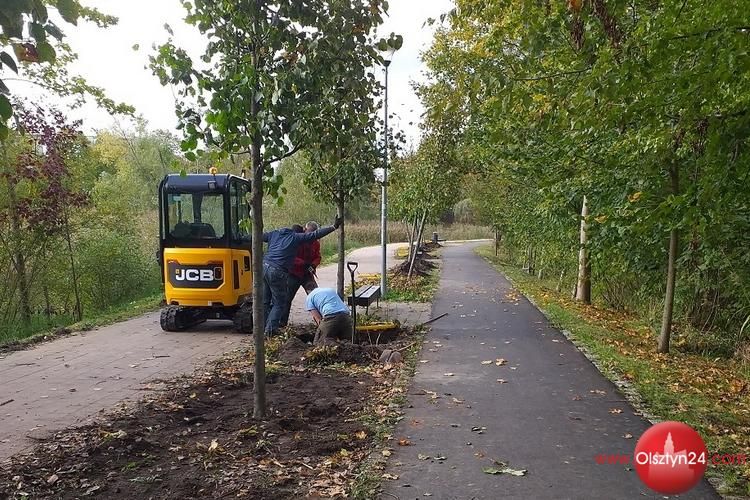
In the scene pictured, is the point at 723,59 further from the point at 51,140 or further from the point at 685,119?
the point at 51,140

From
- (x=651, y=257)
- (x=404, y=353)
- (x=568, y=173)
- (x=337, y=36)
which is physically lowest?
(x=404, y=353)

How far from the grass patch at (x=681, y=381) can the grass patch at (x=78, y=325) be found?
8627mm

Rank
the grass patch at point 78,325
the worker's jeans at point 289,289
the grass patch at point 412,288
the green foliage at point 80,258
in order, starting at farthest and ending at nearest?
the grass patch at point 412,288 → the green foliage at point 80,258 → the worker's jeans at point 289,289 → the grass patch at point 78,325

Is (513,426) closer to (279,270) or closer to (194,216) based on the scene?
(279,270)

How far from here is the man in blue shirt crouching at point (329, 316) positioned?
9.19 m

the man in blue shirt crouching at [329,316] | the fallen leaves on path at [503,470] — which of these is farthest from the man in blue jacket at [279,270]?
the fallen leaves on path at [503,470]

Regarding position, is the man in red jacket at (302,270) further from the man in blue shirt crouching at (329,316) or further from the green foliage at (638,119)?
the green foliage at (638,119)

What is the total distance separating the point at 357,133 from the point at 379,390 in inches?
118

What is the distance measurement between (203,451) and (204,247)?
6.03 m

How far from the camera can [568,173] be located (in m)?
11.2

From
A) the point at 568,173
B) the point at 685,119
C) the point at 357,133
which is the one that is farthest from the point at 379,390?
the point at 568,173

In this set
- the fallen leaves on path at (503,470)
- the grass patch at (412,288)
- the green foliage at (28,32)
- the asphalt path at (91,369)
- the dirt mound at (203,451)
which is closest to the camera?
the green foliage at (28,32)

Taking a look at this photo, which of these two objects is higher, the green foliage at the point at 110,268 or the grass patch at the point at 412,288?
the green foliage at the point at 110,268

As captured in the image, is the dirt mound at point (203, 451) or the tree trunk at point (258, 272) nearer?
the dirt mound at point (203, 451)
